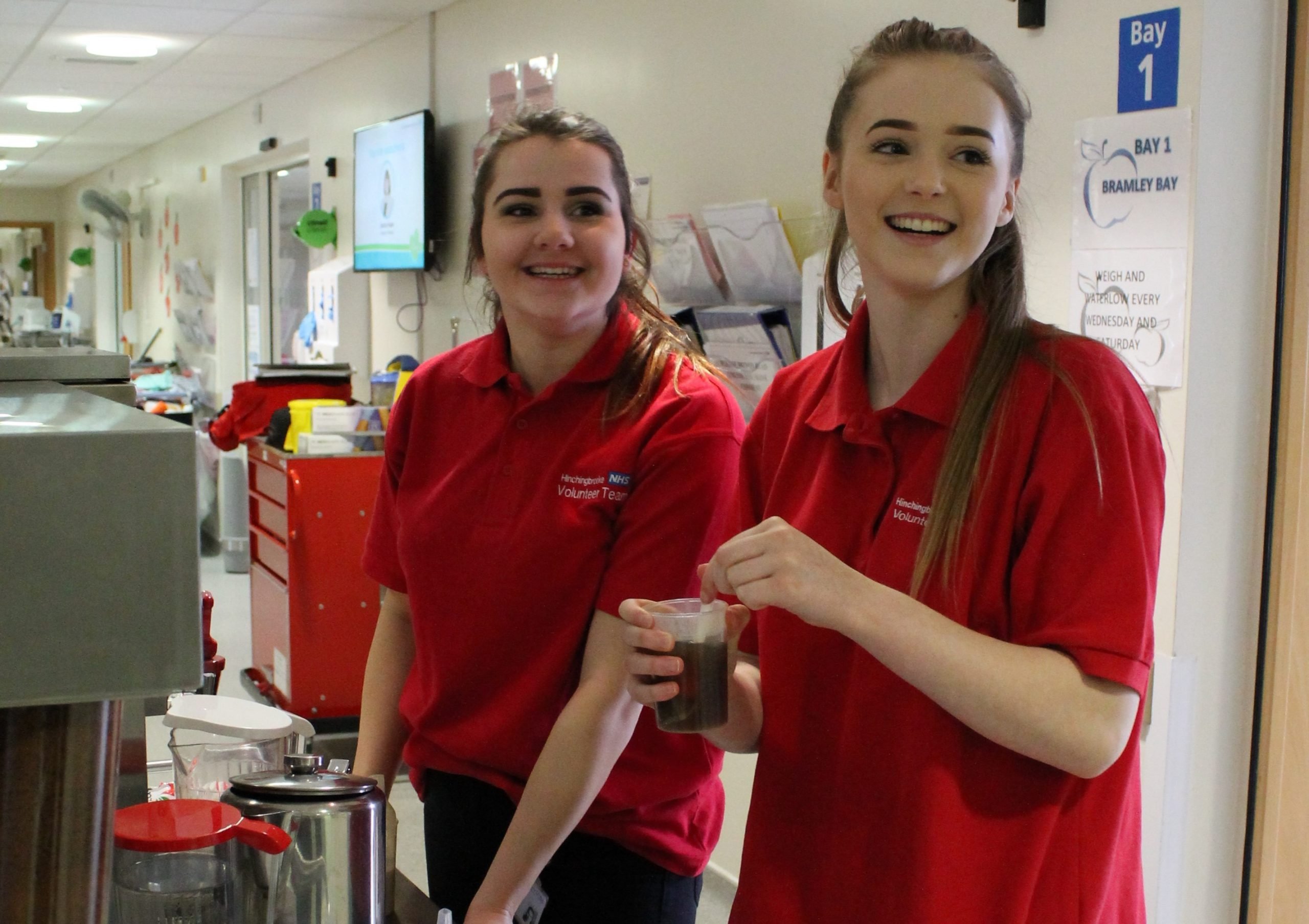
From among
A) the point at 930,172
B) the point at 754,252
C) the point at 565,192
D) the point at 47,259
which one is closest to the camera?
the point at 930,172

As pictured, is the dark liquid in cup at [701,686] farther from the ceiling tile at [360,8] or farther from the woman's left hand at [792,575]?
the ceiling tile at [360,8]

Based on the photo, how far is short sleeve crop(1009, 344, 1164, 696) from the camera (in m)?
1.04

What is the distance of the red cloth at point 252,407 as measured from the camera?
5125 mm

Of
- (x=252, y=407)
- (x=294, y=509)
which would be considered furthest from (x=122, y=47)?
(x=294, y=509)

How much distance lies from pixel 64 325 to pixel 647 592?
13.0m

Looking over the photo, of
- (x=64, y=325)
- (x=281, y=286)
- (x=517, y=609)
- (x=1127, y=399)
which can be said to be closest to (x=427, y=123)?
(x=281, y=286)

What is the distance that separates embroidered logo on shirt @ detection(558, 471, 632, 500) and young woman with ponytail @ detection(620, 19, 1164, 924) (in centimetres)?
24

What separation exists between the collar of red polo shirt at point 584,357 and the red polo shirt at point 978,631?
15.4 inches

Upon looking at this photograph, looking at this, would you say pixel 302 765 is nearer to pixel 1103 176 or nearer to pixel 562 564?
pixel 562 564

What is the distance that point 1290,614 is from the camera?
86.4 inches

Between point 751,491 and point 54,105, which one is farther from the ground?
point 54,105

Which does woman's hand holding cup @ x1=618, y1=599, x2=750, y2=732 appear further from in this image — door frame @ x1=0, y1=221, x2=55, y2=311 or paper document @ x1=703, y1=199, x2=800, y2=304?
door frame @ x1=0, y1=221, x2=55, y2=311

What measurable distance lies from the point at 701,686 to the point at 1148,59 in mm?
1531

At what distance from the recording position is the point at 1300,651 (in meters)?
2.19
